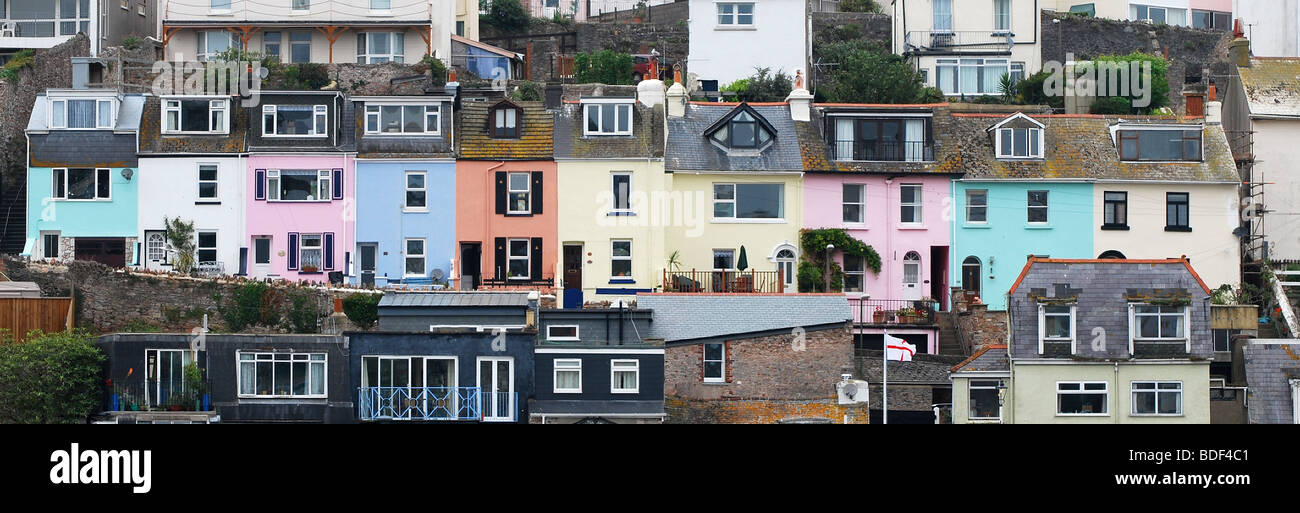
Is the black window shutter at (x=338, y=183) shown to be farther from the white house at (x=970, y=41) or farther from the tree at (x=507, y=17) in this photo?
the white house at (x=970, y=41)

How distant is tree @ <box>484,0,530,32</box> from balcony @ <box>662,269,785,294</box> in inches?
933

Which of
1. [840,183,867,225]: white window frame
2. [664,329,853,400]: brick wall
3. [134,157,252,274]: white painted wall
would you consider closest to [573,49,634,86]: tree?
[840,183,867,225]: white window frame

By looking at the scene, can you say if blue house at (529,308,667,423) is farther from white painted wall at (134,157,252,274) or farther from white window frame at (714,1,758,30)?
white window frame at (714,1,758,30)

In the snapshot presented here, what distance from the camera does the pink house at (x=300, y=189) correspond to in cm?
4525

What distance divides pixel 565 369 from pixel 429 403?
119 inches

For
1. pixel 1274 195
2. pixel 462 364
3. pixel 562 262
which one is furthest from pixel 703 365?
pixel 1274 195

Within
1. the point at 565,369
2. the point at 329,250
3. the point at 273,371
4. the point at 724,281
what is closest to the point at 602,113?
the point at 724,281

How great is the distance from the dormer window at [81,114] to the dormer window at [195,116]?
61.8 inches

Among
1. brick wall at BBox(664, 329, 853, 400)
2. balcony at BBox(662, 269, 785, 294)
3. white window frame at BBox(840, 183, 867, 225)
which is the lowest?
brick wall at BBox(664, 329, 853, 400)

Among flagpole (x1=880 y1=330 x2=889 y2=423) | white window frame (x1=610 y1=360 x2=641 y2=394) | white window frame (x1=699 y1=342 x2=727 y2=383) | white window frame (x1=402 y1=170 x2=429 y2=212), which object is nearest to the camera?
white window frame (x1=610 y1=360 x2=641 y2=394)

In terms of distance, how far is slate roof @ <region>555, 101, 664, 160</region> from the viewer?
149 feet
